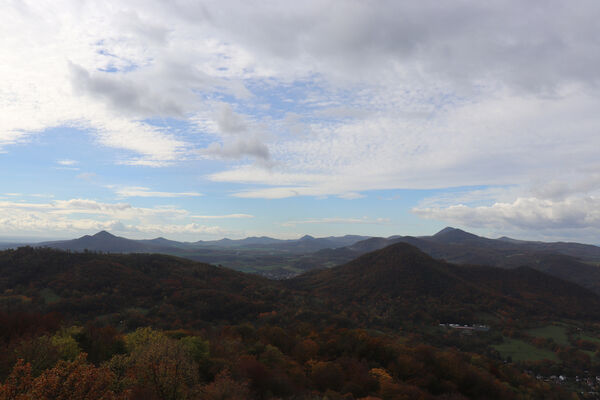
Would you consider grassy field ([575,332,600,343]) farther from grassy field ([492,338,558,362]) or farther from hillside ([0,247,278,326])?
hillside ([0,247,278,326])

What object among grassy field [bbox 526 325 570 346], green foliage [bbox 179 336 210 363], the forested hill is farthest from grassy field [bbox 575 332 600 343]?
green foliage [bbox 179 336 210 363]

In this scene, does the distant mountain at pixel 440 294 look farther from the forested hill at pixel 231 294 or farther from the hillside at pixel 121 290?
the hillside at pixel 121 290

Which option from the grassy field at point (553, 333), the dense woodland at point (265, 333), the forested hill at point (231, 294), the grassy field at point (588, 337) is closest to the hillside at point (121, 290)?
the forested hill at point (231, 294)

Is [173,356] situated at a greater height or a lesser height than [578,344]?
greater

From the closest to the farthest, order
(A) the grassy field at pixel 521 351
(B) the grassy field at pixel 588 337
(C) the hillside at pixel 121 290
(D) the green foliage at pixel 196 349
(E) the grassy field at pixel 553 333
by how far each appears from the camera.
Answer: (D) the green foliage at pixel 196 349 < (C) the hillside at pixel 121 290 < (A) the grassy field at pixel 521 351 < (B) the grassy field at pixel 588 337 < (E) the grassy field at pixel 553 333

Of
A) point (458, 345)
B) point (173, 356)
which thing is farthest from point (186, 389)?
point (458, 345)

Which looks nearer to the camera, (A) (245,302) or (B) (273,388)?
(B) (273,388)

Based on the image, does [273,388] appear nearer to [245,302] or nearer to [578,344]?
[245,302]

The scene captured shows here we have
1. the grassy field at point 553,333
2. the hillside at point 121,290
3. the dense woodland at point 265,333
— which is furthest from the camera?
the grassy field at point 553,333
